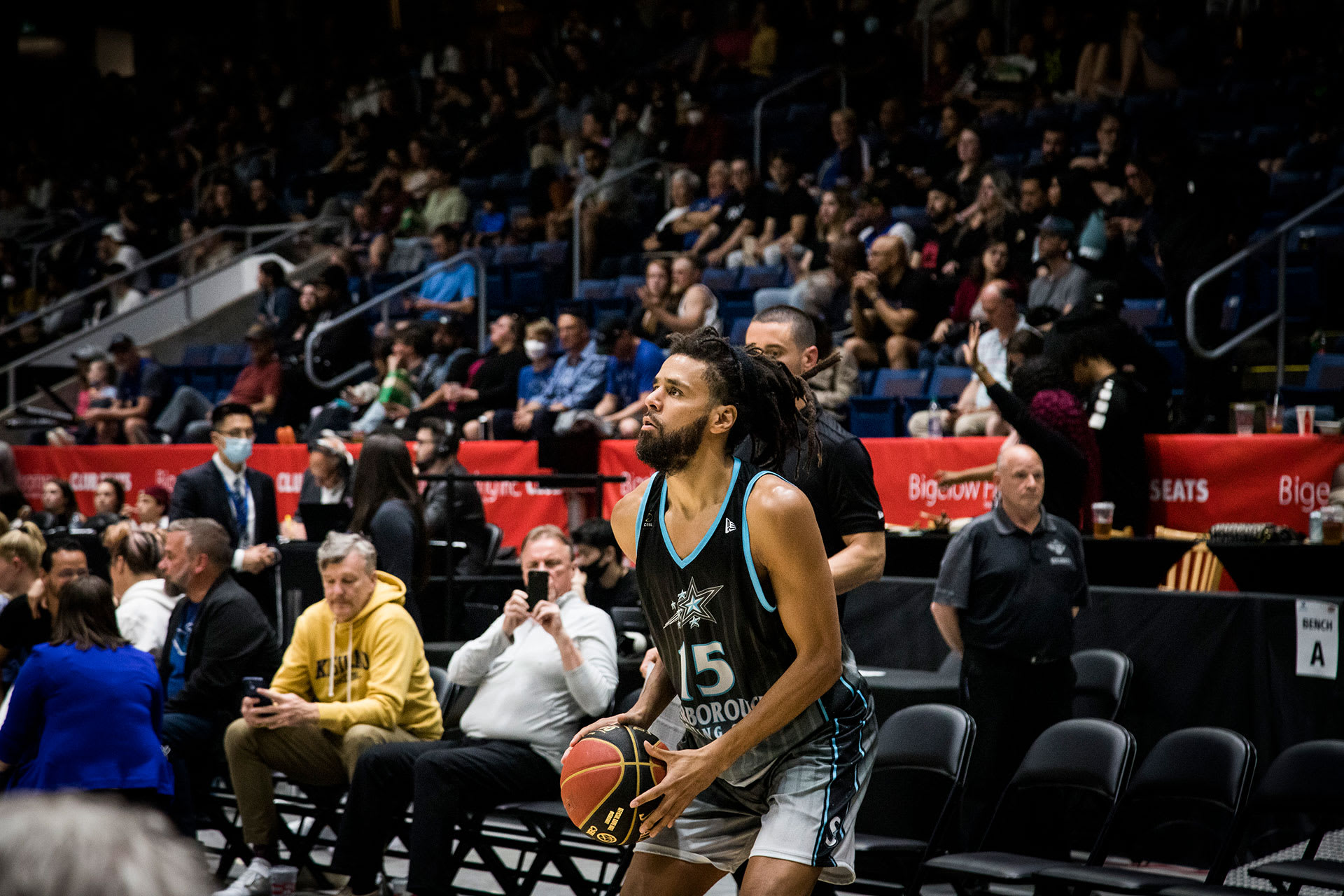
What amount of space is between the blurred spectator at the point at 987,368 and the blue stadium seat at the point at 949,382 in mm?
158

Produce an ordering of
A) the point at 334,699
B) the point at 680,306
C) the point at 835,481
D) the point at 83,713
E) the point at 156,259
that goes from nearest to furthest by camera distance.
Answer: the point at 835,481, the point at 83,713, the point at 334,699, the point at 680,306, the point at 156,259

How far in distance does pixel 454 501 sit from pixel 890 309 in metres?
3.42

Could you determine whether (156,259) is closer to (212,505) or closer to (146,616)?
(212,505)

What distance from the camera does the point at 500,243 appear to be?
1430 centimetres

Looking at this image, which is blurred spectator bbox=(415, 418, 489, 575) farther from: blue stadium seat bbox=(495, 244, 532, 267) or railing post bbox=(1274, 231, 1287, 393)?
blue stadium seat bbox=(495, 244, 532, 267)

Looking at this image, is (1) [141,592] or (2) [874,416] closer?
(1) [141,592]

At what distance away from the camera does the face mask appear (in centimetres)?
832

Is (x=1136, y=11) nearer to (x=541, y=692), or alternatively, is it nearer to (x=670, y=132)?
(x=670, y=132)

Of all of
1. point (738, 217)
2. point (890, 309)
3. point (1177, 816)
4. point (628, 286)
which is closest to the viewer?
point (1177, 816)

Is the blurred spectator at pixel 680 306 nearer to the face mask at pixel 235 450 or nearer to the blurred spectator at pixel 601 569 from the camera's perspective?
the face mask at pixel 235 450

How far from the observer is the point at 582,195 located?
45.3 ft

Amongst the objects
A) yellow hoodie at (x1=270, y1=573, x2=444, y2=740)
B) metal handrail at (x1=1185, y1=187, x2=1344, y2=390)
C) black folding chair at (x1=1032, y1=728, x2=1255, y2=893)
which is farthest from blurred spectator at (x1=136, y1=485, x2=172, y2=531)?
metal handrail at (x1=1185, y1=187, x2=1344, y2=390)

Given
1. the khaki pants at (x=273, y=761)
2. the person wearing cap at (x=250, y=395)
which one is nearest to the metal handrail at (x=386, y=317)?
the person wearing cap at (x=250, y=395)

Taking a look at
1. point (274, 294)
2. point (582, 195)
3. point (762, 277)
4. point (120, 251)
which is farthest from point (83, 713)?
point (120, 251)
